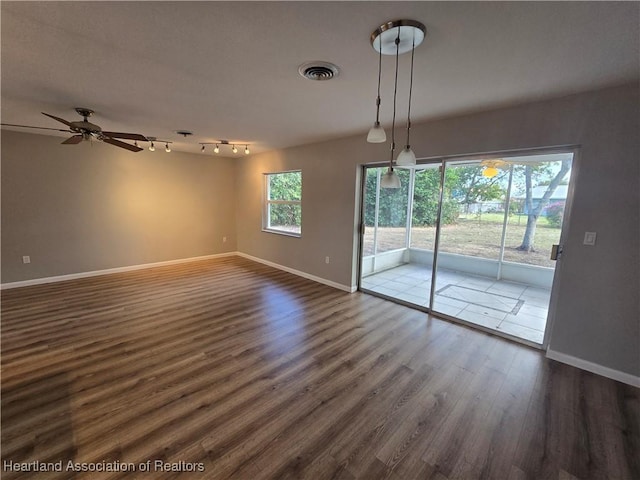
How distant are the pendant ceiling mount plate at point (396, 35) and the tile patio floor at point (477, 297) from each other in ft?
10.0

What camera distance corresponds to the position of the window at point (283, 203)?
5328 mm

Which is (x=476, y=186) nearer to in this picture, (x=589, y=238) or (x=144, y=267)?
(x=589, y=238)

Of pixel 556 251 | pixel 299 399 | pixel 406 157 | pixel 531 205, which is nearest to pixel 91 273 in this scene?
pixel 299 399

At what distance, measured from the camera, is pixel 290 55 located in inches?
69.7

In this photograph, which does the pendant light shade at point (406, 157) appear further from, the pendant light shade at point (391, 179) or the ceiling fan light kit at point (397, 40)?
the pendant light shade at point (391, 179)

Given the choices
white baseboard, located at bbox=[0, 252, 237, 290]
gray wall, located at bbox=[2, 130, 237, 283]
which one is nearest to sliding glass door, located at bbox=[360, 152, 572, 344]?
gray wall, located at bbox=[2, 130, 237, 283]

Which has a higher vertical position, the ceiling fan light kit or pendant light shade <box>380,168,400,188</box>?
the ceiling fan light kit

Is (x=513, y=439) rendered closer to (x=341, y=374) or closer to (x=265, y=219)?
(x=341, y=374)

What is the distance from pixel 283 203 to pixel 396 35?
4299mm

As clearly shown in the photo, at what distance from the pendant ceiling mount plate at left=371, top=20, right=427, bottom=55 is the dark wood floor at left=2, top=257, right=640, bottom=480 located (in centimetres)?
243

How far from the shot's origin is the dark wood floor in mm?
1551

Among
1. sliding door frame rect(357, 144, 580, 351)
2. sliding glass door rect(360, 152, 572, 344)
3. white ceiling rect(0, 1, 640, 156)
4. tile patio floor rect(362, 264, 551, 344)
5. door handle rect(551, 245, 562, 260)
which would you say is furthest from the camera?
sliding glass door rect(360, 152, 572, 344)

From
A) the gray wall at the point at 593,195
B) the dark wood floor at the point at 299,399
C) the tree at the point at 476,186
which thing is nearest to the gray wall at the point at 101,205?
the dark wood floor at the point at 299,399

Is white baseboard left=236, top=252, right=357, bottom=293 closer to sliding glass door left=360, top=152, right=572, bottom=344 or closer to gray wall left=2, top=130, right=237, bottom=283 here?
sliding glass door left=360, top=152, right=572, bottom=344
